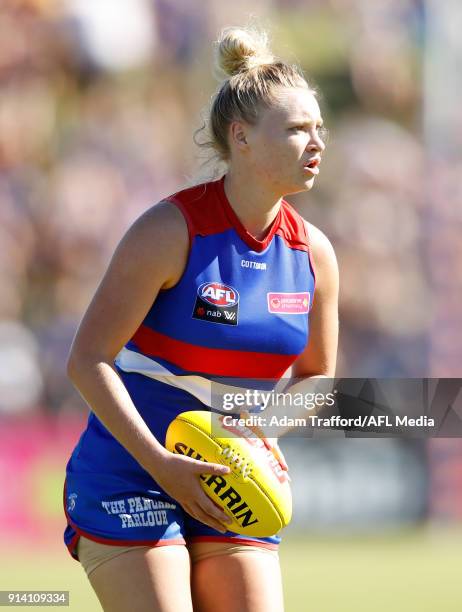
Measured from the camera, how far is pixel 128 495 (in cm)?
345

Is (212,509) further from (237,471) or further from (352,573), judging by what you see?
(352,573)

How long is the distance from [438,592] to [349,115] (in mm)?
A: 4621

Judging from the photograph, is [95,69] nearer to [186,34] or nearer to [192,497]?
[186,34]

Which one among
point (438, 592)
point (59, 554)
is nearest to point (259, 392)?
point (438, 592)

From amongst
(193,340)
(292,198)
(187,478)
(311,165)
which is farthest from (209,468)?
(292,198)

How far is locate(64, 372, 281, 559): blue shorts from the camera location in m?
3.39

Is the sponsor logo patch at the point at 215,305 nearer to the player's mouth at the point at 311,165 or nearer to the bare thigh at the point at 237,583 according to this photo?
the player's mouth at the point at 311,165

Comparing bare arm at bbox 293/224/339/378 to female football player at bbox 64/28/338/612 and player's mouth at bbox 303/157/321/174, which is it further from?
player's mouth at bbox 303/157/321/174

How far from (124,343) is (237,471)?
482 millimetres

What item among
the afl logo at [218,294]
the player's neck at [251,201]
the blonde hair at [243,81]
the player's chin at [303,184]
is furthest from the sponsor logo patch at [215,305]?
the blonde hair at [243,81]

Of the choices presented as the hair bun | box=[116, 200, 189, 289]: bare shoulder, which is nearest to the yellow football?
box=[116, 200, 189, 289]: bare shoulder

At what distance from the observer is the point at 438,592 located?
7.29m

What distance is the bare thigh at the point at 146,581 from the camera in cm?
326

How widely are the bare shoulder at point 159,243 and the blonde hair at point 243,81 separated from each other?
37cm
